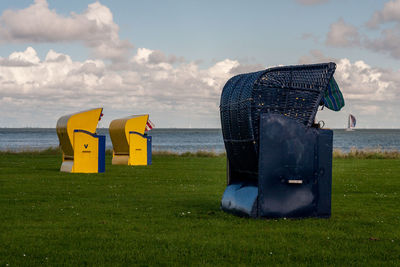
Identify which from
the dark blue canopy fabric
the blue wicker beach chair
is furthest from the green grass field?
the dark blue canopy fabric

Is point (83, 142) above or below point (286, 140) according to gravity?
below

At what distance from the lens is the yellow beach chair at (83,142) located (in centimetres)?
2717

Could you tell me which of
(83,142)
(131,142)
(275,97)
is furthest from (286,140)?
(131,142)

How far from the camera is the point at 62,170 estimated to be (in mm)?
28016

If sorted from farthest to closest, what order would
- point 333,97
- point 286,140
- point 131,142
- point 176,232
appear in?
point 131,142 < point 333,97 < point 286,140 < point 176,232

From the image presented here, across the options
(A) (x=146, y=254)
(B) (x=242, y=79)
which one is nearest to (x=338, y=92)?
(B) (x=242, y=79)

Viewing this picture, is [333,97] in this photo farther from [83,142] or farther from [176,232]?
[83,142]

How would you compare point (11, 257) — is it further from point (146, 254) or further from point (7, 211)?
point (7, 211)

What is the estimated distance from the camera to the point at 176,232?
10688mm

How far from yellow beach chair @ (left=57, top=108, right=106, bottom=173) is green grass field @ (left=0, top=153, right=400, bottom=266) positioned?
9.06 metres

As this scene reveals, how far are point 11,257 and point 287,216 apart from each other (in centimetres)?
574

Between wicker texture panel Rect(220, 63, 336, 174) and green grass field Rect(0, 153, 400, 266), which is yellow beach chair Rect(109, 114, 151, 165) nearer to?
green grass field Rect(0, 153, 400, 266)

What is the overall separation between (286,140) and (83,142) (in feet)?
55.5

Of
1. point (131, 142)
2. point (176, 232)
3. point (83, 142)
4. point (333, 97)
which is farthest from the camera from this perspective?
point (131, 142)
